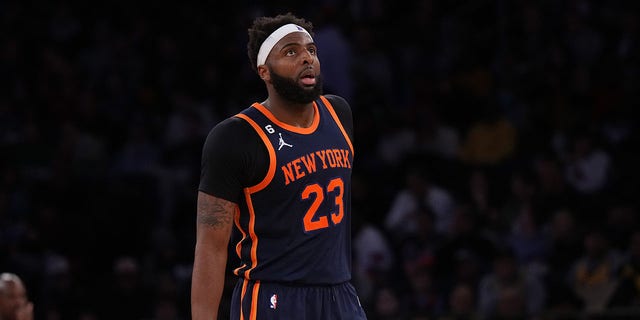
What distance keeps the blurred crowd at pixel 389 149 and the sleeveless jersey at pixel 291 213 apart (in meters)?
3.66

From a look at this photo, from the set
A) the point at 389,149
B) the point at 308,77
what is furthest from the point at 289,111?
the point at 389,149

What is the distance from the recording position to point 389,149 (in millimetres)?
11180

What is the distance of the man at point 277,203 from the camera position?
4.31 metres

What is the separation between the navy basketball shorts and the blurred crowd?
3.60 m

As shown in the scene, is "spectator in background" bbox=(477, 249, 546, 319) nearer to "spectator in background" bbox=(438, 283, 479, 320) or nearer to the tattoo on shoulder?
"spectator in background" bbox=(438, 283, 479, 320)

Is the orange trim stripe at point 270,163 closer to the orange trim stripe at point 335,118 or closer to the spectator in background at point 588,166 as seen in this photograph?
the orange trim stripe at point 335,118

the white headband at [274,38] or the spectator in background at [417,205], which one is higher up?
the white headband at [274,38]

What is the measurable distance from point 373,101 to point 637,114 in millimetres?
2665

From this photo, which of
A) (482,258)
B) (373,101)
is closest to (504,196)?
(482,258)

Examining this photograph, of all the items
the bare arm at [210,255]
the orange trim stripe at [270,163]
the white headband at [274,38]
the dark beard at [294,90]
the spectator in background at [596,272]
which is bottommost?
the spectator in background at [596,272]

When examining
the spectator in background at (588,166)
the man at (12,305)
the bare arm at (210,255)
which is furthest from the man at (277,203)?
the spectator in background at (588,166)

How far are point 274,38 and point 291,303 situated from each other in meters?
1.01

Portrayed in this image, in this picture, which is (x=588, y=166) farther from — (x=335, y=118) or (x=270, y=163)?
(x=270, y=163)

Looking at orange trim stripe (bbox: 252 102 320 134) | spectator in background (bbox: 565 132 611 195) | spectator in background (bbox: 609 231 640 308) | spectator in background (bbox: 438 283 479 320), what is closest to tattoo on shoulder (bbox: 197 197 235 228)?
orange trim stripe (bbox: 252 102 320 134)
